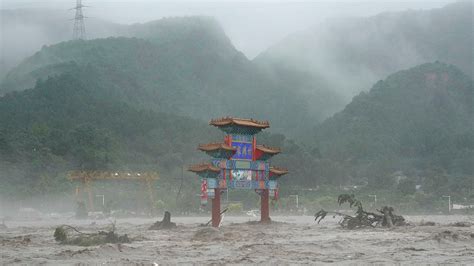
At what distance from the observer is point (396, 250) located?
2336 cm

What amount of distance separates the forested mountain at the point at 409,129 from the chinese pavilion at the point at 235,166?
194 feet

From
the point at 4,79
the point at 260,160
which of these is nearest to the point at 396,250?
the point at 260,160

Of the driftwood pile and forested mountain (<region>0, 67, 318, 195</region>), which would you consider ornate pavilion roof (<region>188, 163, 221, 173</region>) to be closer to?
the driftwood pile

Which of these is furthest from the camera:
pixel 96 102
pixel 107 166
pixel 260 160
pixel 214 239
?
pixel 96 102

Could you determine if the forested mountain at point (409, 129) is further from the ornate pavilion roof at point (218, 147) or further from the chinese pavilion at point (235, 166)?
the ornate pavilion roof at point (218, 147)

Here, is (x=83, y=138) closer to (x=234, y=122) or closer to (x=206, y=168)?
(x=234, y=122)

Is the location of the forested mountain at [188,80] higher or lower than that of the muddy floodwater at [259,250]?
higher

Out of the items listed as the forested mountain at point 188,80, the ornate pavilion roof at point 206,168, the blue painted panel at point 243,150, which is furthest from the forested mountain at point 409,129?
the ornate pavilion roof at point 206,168

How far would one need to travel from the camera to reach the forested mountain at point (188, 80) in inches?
6422

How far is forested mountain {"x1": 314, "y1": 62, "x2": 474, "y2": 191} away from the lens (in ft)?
369

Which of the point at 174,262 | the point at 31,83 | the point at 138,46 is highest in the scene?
the point at 138,46

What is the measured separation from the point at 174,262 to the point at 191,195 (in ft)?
180

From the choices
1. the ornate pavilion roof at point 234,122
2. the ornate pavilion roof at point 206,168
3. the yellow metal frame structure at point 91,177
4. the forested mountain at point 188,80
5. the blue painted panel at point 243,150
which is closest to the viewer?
the ornate pavilion roof at point 206,168

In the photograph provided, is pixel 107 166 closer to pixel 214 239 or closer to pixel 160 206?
pixel 160 206
